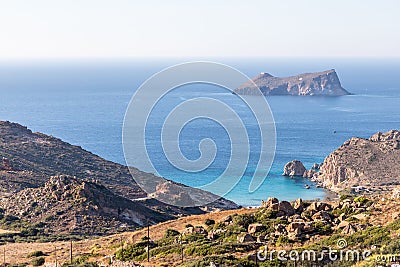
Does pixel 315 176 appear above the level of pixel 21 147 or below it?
below

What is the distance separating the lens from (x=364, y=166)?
76125 mm

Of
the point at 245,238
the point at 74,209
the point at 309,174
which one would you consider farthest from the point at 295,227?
the point at 309,174

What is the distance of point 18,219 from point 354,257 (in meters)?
24.6

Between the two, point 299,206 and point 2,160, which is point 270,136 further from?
point 299,206

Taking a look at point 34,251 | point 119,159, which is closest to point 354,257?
point 34,251

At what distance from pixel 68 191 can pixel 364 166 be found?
46.8 meters

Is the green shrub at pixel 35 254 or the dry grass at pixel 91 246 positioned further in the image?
the green shrub at pixel 35 254

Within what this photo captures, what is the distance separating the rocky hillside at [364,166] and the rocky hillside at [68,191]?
2214cm

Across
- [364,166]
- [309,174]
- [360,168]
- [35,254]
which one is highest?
[35,254]

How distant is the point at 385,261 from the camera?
14.1m

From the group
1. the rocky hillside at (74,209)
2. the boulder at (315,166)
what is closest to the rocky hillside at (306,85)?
the boulder at (315,166)

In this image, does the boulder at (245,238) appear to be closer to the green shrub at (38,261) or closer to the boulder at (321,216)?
the boulder at (321,216)

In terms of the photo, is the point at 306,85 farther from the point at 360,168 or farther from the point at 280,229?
the point at 280,229

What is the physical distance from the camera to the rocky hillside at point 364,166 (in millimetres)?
73000
